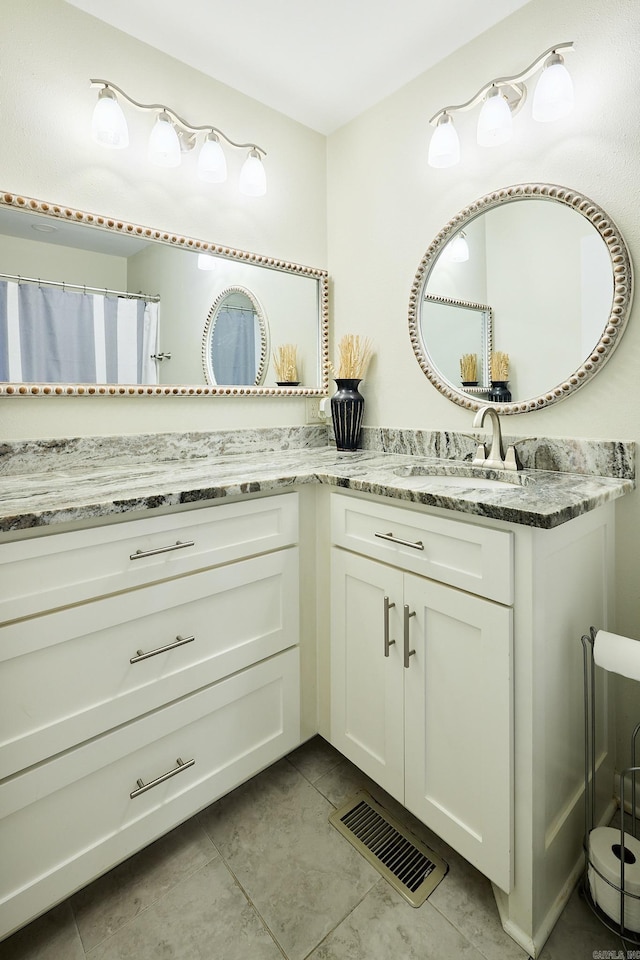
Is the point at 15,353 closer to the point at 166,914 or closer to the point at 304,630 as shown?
the point at 304,630

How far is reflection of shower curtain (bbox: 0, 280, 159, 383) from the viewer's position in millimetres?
1354

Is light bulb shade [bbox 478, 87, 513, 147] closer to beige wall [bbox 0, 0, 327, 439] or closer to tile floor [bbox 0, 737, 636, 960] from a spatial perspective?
beige wall [bbox 0, 0, 327, 439]

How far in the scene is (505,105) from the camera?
1.41m

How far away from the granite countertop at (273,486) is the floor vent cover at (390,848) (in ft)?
2.96

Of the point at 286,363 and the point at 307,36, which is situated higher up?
the point at 307,36

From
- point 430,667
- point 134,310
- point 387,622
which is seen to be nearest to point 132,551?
point 387,622

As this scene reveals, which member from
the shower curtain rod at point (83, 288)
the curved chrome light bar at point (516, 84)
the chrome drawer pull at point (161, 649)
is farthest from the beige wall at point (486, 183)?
the chrome drawer pull at point (161, 649)

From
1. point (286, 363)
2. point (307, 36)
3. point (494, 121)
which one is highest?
point (307, 36)

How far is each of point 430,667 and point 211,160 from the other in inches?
68.6

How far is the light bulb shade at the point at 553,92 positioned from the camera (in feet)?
4.16

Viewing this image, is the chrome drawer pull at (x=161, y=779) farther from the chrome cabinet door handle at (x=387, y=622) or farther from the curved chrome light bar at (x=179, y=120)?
the curved chrome light bar at (x=179, y=120)

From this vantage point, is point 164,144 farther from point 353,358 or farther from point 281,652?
point 281,652

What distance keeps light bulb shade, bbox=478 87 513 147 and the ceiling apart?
0.93 ft

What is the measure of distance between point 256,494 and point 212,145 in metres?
1.24
